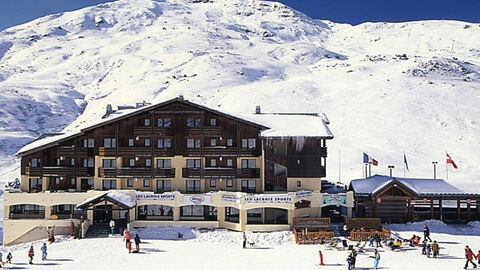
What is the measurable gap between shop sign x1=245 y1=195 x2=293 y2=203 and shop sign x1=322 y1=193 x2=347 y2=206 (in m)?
3.38

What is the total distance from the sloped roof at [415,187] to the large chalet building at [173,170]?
2.17 m

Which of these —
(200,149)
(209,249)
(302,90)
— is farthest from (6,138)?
(209,249)

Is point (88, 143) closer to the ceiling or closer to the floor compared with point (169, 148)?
closer to the ceiling

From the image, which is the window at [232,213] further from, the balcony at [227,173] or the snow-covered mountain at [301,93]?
the snow-covered mountain at [301,93]

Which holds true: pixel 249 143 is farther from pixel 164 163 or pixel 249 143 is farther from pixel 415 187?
pixel 415 187

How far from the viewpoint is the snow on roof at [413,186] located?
1651 inches

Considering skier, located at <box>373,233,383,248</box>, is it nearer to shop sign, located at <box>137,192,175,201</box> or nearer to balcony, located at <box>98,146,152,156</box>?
shop sign, located at <box>137,192,175,201</box>

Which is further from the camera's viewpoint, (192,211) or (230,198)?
(192,211)

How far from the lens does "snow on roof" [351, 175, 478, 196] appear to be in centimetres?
4194

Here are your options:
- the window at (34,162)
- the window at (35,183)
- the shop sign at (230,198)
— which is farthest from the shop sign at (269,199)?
the window at (35,183)

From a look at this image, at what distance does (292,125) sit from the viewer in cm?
4500

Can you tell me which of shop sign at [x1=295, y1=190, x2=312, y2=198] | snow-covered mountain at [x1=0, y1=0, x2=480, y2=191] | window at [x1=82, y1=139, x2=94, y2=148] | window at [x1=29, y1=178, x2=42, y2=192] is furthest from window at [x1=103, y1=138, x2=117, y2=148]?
snow-covered mountain at [x1=0, y1=0, x2=480, y2=191]

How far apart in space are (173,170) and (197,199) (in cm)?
401

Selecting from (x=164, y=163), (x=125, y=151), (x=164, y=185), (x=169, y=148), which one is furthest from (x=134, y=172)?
(x=169, y=148)
